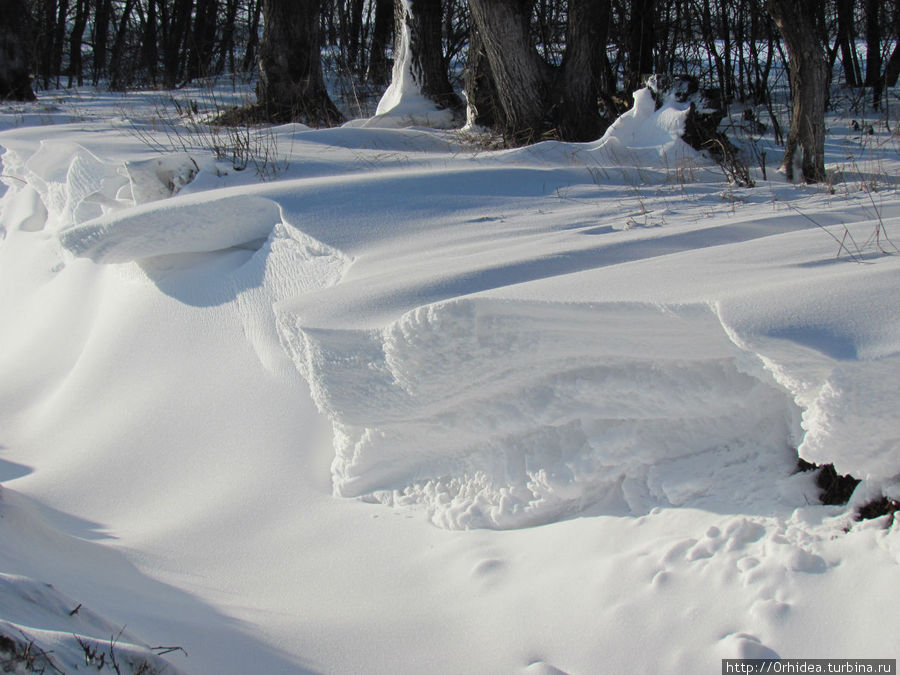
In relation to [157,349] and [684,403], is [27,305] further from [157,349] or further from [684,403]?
[684,403]

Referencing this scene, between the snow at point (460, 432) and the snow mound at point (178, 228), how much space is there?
0.6 inches

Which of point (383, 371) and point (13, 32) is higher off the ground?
point (13, 32)

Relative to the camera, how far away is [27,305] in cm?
504

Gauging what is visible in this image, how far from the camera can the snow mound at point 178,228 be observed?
4039 millimetres

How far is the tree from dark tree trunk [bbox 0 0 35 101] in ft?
27.0

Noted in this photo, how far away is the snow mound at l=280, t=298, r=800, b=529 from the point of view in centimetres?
233

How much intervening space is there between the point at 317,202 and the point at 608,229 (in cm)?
148

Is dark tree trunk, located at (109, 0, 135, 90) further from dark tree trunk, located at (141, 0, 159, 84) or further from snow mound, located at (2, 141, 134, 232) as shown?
snow mound, located at (2, 141, 134, 232)

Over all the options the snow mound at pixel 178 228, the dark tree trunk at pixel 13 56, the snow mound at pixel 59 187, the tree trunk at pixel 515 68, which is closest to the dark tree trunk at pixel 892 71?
the tree trunk at pixel 515 68

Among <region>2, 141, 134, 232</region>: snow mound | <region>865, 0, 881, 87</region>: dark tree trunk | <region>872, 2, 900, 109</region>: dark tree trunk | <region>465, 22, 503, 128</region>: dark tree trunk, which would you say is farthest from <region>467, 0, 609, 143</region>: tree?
<region>865, 0, 881, 87</region>: dark tree trunk

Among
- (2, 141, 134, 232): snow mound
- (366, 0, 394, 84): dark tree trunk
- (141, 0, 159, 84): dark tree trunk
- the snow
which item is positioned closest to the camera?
the snow

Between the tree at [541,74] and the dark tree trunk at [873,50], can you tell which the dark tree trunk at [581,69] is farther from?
the dark tree trunk at [873,50]

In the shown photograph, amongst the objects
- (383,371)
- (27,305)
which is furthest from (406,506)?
(27,305)

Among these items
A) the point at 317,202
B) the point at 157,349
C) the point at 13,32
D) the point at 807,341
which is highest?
the point at 13,32
